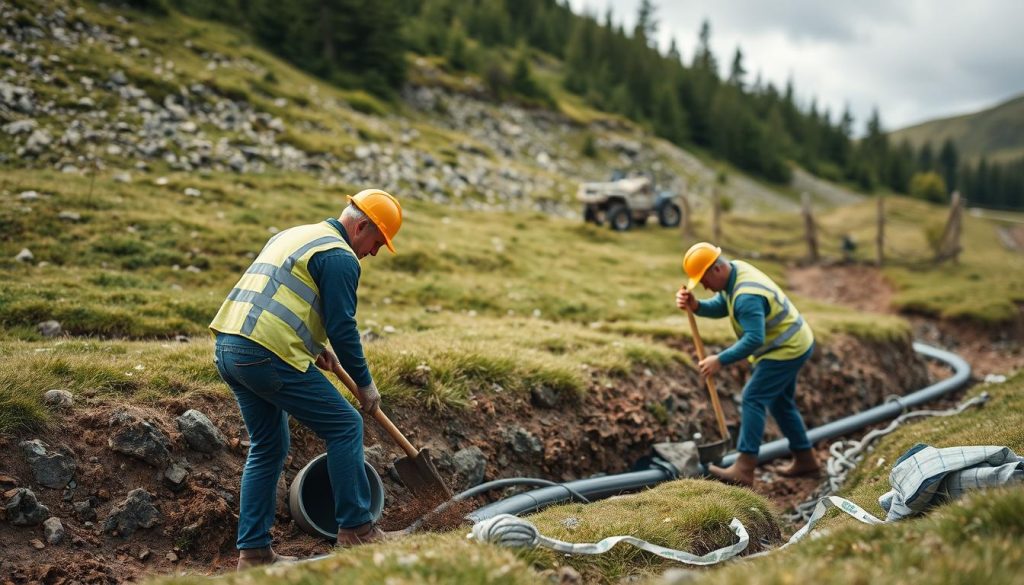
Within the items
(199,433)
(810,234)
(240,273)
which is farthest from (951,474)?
(810,234)

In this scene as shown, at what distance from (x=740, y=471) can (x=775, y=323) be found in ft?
6.45

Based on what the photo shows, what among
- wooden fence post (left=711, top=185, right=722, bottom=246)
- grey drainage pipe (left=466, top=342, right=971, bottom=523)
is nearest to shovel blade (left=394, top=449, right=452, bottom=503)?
grey drainage pipe (left=466, top=342, right=971, bottom=523)

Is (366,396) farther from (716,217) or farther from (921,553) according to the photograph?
(716,217)

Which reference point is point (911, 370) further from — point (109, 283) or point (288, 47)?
point (288, 47)

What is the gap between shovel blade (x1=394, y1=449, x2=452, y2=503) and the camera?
20.9 feet

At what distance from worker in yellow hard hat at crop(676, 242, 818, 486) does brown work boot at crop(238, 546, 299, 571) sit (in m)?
5.44

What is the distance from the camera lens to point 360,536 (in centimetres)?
551

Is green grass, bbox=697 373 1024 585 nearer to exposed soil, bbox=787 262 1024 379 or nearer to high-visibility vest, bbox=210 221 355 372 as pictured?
high-visibility vest, bbox=210 221 355 372

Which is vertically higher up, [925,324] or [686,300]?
[686,300]

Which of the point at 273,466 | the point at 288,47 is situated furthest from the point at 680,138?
the point at 273,466

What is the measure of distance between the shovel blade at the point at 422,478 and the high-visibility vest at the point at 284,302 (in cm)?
165

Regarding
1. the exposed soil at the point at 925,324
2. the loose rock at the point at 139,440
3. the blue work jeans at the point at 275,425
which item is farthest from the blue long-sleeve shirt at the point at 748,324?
the exposed soil at the point at 925,324

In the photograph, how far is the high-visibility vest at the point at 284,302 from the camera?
505cm

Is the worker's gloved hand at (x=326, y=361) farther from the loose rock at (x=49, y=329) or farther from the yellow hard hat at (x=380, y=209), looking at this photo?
the loose rock at (x=49, y=329)
